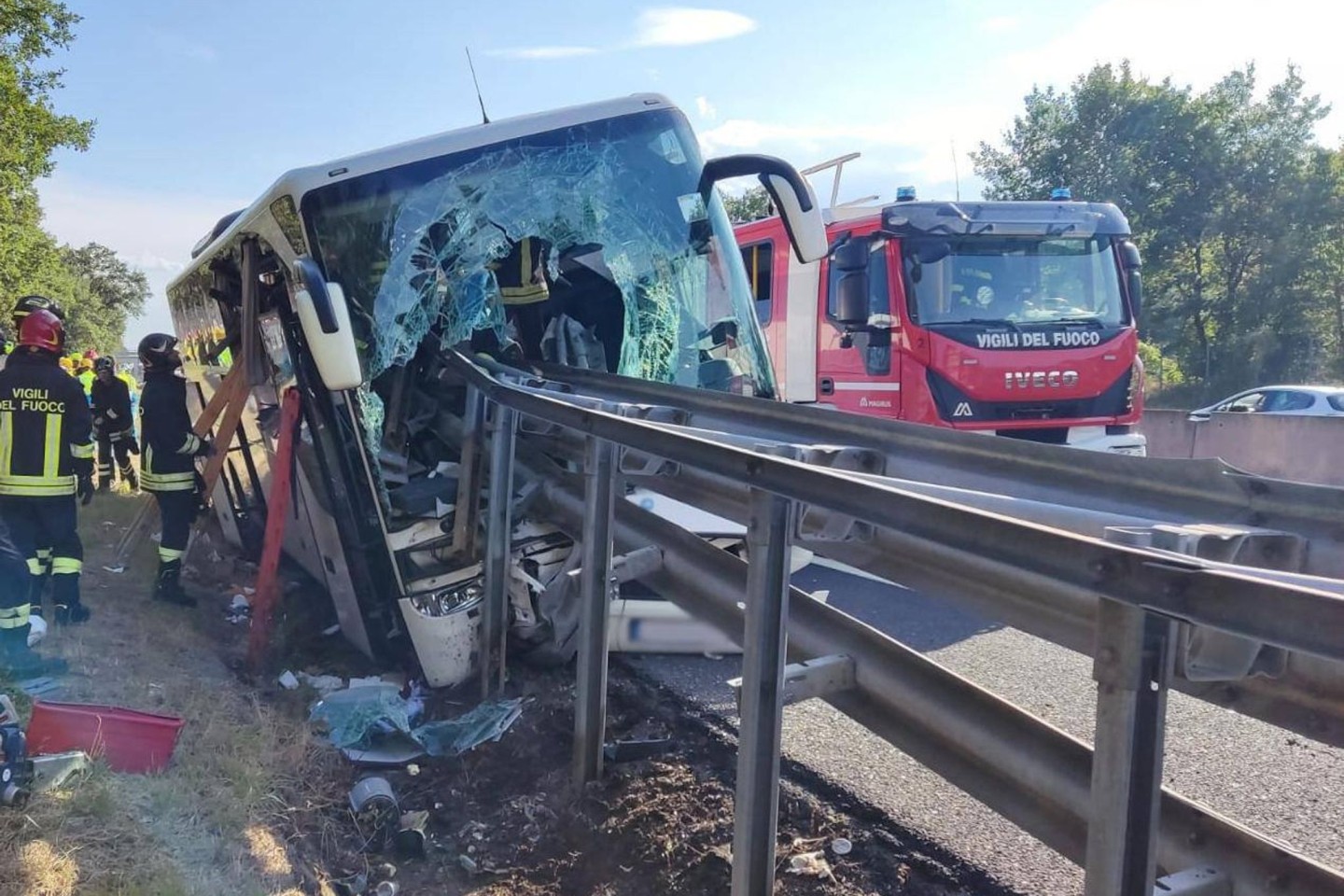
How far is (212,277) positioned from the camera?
→ 21.1ft

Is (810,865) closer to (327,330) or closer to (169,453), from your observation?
(327,330)

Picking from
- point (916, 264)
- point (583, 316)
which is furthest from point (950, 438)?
point (916, 264)

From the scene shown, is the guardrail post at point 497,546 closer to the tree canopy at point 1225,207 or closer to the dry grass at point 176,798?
the dry grass at point 176,798

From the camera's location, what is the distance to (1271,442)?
11758mm

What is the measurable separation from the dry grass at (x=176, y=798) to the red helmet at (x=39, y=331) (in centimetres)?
149

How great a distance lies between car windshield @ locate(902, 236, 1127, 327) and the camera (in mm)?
7293

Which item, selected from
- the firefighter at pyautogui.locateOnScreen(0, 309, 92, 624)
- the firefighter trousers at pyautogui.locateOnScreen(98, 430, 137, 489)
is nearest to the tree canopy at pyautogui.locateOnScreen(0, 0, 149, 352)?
the firefighter trousers at pyautogui.locateOnScreen(98, 430, 137, 489)

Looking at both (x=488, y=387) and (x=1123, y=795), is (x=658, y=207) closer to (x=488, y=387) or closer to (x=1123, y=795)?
(x=488, y=387)

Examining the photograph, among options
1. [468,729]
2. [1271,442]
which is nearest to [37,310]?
[468,729]

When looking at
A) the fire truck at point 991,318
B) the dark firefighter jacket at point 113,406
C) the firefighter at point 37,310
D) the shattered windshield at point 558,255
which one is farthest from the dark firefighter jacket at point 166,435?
the dark firefighter jacket at point 113,406

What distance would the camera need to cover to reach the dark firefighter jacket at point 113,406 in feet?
33.0

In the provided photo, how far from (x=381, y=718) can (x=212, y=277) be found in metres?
3.49

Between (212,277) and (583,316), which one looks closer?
(583,316)

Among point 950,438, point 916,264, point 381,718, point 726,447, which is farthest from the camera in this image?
point 916,264
